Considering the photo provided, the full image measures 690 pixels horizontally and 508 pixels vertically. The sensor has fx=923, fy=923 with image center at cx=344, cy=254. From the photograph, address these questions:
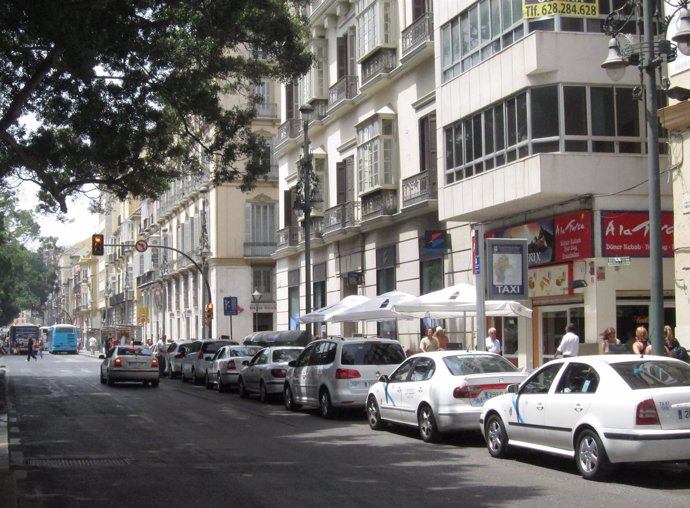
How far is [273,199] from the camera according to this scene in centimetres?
5797

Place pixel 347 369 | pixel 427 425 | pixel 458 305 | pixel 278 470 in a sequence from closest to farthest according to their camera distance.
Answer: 1. pixel 278 470
2. pixel 427 425
3. pixel 347 369
4. pixel 458 305

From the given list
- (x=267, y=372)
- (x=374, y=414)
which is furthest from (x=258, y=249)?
(x=374, y=414)

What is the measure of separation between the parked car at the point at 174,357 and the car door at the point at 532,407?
81.1ft

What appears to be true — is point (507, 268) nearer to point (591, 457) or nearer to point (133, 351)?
point (591, 457)

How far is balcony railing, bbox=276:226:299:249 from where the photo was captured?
41.4 m

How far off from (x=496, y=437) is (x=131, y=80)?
10858mm

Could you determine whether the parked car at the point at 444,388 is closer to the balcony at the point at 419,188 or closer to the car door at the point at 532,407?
the car door at the point at 532,407

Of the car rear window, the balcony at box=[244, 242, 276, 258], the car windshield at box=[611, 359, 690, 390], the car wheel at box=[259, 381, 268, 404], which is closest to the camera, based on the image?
the car windshield at box=[611, 359, 690, 390]

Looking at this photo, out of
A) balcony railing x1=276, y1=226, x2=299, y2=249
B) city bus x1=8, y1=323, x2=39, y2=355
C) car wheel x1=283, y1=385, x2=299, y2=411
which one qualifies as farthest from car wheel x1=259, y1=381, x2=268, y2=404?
city bus x1=8, y1=323, x2=39, y2=355

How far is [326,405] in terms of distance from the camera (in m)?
19.1

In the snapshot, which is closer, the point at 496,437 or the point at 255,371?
the point at 496,437

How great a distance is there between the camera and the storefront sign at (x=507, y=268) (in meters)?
17.7

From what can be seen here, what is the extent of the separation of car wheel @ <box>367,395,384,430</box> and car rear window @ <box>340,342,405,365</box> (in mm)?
1817

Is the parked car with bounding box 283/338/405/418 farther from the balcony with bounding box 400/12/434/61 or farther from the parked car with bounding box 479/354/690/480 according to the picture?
the balcony with bounding box 400/12/434/61
